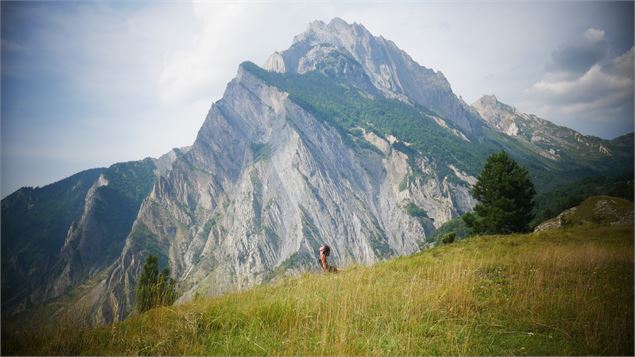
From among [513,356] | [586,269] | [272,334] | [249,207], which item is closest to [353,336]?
[272,334]

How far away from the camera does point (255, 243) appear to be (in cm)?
17850

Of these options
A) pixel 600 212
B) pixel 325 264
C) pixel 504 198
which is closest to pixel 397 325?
pixel 325 264

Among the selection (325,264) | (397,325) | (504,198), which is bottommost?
(325,264)

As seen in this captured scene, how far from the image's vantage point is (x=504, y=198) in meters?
33.8

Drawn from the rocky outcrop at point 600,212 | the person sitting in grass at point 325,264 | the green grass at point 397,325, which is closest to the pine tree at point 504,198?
the rocky outcrop at point 600,212

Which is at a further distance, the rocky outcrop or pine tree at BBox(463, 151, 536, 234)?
pine tree at BBox(463, 151, 536, 234)

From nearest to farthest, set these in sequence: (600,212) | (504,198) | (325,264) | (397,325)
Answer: (397,325) → (325,264) → (504,198) → (600,212)

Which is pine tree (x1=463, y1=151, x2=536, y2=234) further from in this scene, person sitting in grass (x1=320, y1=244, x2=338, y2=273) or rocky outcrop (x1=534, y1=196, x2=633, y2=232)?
person sitting in grass (x1=320, y1=244, x2=338, y2=273)

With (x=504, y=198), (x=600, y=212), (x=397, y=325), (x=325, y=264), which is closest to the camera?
(x=397, y=325)

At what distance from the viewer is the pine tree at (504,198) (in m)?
33.5

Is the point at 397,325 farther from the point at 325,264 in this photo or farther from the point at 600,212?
the point at 600,212

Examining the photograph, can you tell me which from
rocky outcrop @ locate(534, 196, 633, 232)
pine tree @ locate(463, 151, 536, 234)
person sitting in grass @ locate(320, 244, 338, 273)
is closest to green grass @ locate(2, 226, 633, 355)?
person sitting in grass @ locate(320, 244, 338, 273)

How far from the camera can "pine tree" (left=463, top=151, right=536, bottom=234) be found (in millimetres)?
33469

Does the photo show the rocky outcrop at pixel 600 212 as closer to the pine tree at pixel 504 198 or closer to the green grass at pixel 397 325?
the pine tree at pixel 504 198
